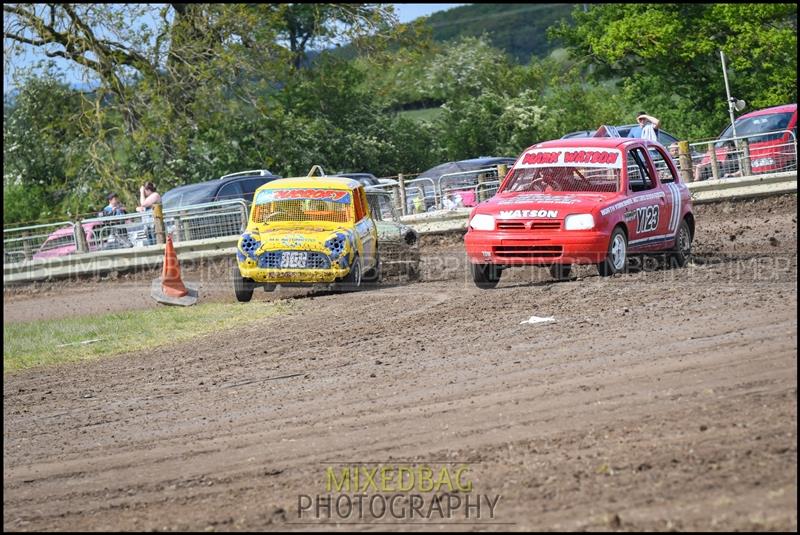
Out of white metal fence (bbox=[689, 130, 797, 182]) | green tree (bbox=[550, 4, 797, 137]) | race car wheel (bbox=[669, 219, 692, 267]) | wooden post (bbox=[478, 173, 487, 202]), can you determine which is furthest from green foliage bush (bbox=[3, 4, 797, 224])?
race car wheel (bbox=[669, 219, 692, 267])

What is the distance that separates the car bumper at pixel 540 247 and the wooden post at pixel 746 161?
38.6 ft

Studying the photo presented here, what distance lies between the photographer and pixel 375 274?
57.8ft

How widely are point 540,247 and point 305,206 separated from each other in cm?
462

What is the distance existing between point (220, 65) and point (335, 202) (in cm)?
1870

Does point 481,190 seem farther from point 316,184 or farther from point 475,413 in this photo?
point 475,413

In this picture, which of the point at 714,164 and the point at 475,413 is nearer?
the point at 475,413

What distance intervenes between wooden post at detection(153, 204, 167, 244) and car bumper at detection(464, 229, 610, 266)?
462 inches

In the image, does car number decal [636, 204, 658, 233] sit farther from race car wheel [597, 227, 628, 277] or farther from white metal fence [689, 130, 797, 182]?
white metal fence [689, 130, 797, 182]

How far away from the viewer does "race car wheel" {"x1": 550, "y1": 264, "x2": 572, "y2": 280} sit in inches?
552

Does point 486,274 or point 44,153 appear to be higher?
point 44,153

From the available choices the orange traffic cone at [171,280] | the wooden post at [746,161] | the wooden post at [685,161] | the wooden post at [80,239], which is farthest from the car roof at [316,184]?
the wooden post at [746,161]

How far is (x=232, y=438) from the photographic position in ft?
26.8

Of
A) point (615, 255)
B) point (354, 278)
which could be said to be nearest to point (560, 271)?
point (615, 255)

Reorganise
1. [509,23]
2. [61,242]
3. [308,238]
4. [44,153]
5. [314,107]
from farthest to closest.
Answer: [509,23] → [44,153] → [314,107] → [61,242] → [308,238]
